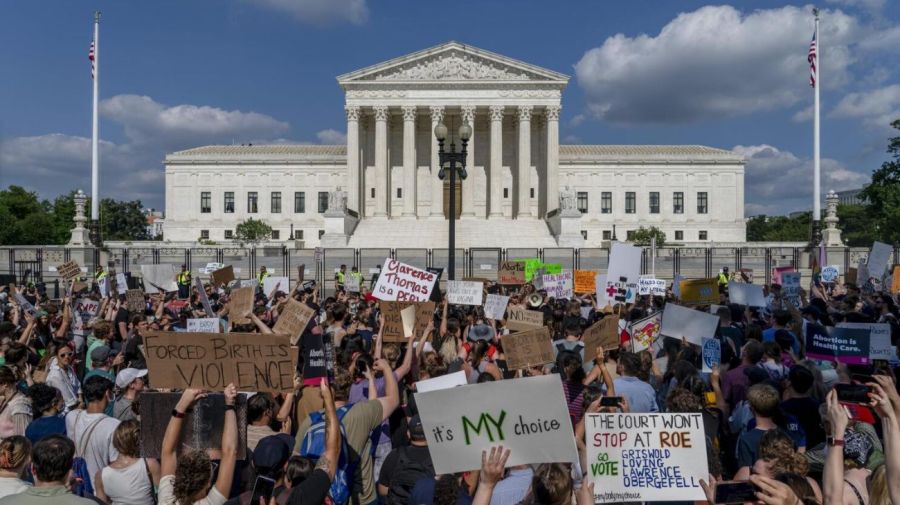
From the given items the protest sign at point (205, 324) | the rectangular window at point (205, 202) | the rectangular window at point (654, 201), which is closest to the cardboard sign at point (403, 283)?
the protest sign at point (205, 324)

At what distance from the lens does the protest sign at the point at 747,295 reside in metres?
13.0

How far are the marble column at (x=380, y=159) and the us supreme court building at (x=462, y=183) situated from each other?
0.11m

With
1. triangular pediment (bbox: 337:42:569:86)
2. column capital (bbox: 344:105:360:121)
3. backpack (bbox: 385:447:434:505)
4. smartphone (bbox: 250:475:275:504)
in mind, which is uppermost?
triangular pediment (bbox: 337:42:569:86)

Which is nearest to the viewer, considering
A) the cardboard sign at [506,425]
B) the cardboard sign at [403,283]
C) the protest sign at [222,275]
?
the cardboard sign at [506,425]

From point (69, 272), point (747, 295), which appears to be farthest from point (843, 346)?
point (69, 272)

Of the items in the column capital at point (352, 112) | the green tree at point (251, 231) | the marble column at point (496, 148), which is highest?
the column capital at point (352, 112)

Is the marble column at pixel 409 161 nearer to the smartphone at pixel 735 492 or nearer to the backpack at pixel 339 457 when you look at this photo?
the backpack at pixel 339 457

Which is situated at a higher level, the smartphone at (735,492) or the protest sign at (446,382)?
the protest sign at (446,382)

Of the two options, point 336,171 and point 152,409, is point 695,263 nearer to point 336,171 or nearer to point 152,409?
point 152,409

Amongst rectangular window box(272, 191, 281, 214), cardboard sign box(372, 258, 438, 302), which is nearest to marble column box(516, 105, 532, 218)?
rectangular window box(272, 191, 281, 214)

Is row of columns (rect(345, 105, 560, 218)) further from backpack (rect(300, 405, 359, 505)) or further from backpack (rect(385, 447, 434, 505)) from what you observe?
backpack (rect(385, 447, 434, 505))

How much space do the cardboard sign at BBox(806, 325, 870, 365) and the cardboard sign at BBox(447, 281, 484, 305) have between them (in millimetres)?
6733

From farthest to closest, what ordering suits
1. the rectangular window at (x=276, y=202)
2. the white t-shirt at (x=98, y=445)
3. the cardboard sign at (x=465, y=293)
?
the rectangular window at (x=276, y=202)
the cardboard sign at (x=465, y=293)
the white t-shirt at (x=98, y=445)

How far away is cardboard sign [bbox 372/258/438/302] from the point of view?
37.0ft
